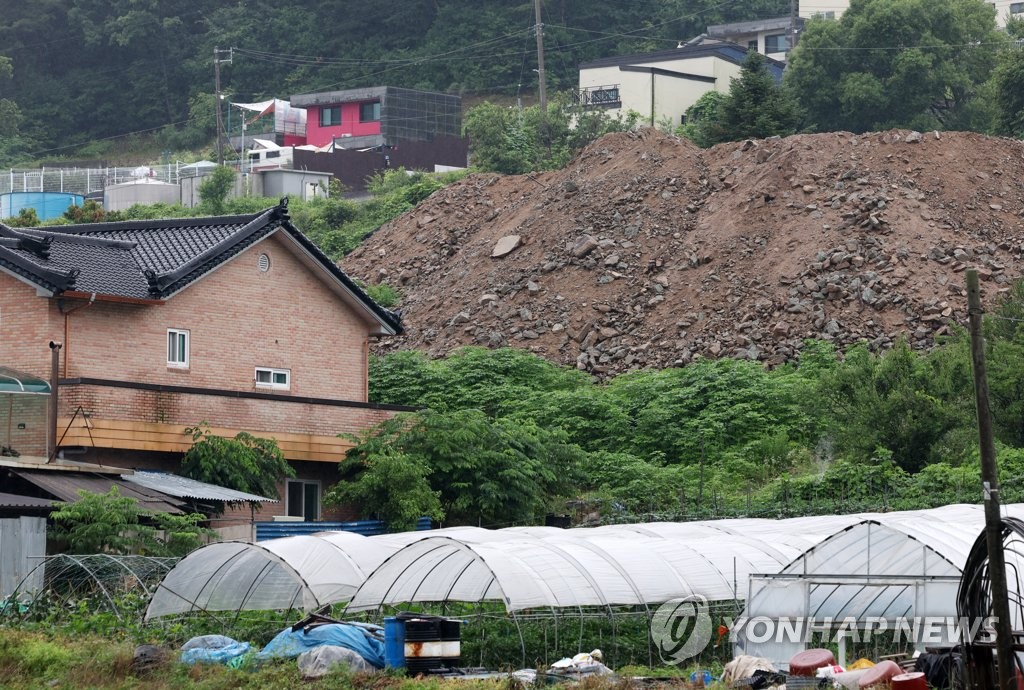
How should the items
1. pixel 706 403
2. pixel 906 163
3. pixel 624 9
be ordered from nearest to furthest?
pixel 706 403, pixel 906 163, pixel 624 9

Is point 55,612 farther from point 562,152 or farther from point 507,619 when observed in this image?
point 562,152

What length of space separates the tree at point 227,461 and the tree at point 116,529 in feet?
12.6

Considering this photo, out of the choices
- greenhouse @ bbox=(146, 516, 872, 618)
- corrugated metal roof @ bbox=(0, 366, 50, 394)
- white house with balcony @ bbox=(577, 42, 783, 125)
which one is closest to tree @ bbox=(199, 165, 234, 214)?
white house with balcony @ bbox=(577, 42, 783, 125)

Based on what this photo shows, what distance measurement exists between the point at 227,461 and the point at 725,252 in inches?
937

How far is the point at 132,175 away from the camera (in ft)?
298

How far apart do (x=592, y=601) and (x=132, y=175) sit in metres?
70.2

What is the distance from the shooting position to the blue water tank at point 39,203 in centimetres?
8006

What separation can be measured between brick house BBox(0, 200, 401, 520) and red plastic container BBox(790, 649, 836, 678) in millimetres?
17008

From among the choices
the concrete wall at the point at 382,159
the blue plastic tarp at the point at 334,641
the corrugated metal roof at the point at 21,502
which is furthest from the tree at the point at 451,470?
the concrete wall at the point at 382,159

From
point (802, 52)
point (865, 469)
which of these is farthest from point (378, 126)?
point (865, 469)

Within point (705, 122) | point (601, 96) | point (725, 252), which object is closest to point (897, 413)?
A: point (725, 252)

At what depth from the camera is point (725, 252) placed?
176 feet

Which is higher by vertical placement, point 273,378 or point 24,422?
point 273,378

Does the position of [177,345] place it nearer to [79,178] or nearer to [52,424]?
[52,424]
